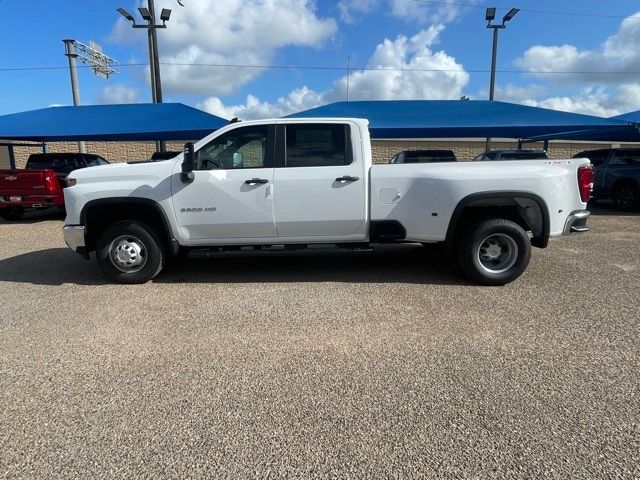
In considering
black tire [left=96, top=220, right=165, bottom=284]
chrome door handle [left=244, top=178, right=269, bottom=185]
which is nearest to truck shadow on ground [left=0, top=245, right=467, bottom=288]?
black tire [left=96, top=220, right=165, bottom=284]

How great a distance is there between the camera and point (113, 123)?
13.1 m

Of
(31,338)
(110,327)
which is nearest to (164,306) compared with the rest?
(110,327)

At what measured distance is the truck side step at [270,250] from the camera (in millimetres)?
5531

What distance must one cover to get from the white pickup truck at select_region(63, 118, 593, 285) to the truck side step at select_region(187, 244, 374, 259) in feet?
0.06

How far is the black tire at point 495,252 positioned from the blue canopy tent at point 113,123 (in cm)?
891

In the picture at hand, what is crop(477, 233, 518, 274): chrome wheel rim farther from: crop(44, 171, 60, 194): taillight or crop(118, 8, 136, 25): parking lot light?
crop(118, 8, 136, 25): parking lot light

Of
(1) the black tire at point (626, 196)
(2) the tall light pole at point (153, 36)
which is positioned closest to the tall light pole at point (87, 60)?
(2) the tall light pole at point (153, 36)

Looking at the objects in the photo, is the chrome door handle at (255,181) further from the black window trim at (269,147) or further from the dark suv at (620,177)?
the dark suv at (620,177)

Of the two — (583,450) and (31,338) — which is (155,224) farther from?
(583,450)

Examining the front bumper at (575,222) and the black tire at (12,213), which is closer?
the front bumper at (575,222)

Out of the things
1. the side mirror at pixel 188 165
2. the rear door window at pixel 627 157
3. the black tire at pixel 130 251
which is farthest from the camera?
the rear door window at pixel 627 157

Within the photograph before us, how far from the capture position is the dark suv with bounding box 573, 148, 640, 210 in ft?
41.3

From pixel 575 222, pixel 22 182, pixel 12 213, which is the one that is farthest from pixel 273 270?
pixel 12 213

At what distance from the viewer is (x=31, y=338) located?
4035 mm
